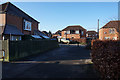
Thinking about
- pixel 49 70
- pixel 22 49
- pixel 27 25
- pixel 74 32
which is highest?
pixel 74 32

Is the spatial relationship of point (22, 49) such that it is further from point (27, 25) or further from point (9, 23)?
point (27, 25)

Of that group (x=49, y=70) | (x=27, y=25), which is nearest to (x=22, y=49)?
(x=49, y=70)

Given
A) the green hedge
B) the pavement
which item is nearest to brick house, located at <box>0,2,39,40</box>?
the green hedge

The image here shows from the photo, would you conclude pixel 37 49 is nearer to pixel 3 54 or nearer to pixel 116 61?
pixel 3 54

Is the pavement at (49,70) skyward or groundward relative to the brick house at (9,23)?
groundward

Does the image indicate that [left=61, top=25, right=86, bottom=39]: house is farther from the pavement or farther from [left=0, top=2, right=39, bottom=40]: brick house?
the pavement

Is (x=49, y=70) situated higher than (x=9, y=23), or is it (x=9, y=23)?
(x=9, y=23)

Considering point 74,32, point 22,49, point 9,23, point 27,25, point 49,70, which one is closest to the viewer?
point 49,70

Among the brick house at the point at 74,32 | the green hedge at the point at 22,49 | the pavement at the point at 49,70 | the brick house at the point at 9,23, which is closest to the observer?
the pavement at the point at 49,70

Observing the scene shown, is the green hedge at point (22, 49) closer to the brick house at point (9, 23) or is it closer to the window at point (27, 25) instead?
the brick house at point (9, 23)

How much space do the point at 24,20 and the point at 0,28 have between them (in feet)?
16.9

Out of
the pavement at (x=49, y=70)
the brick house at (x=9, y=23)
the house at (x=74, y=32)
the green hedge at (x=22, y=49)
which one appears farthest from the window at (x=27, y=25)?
the house at (x=74, y=32)

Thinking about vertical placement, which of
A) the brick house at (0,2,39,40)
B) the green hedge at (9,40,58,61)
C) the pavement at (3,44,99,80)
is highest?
the brick house at (0,2,39,40)

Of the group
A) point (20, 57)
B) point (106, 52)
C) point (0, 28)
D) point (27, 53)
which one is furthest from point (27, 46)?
point (106, 52)
